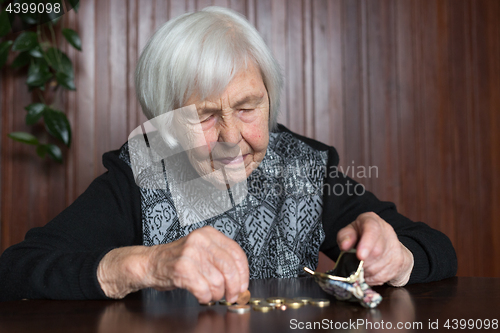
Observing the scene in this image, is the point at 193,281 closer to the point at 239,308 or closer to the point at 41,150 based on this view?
the point at 239,308

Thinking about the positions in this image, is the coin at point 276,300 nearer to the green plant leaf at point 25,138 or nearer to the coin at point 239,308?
the coin at point 239,308

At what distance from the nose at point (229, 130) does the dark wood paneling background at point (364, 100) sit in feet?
4.36

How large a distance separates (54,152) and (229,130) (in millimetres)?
1372

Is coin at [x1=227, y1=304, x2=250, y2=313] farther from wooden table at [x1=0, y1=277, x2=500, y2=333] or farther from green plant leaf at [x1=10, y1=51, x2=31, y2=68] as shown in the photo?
green plant leaf at [x1=10, y1=51, x2=31, y2=68]

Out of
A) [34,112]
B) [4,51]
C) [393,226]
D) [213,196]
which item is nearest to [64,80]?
[34,112]

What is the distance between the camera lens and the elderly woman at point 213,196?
3.26ft

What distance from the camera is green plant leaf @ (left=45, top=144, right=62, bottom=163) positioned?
2303 mm

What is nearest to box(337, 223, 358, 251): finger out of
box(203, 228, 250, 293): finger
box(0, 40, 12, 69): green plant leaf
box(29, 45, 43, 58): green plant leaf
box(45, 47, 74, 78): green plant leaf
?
box(203, 228, 250, 293): finger

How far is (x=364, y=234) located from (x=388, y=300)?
0.14 metres

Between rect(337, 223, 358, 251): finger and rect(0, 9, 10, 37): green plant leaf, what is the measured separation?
212cm

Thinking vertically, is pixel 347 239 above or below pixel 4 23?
below

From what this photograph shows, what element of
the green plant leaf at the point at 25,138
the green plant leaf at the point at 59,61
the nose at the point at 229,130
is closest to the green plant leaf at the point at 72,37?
the green plant leaf at the point at 59,61

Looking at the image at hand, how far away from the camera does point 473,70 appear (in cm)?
309

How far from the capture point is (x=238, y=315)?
2.53ft
